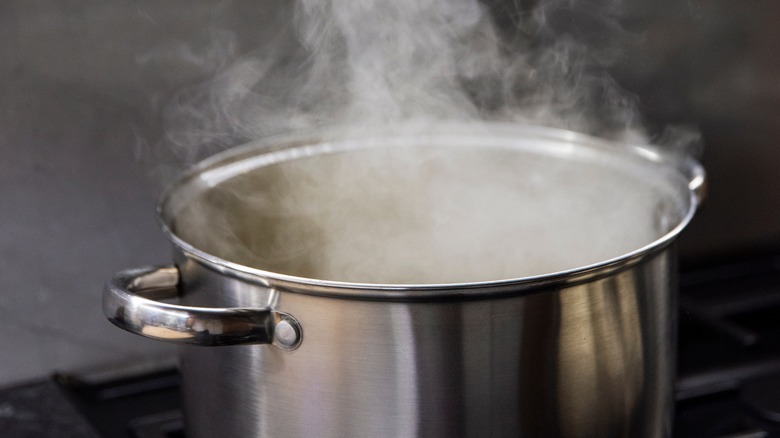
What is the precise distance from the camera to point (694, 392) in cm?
84

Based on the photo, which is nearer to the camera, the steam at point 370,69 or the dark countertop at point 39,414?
the dark countertop at point 39,414

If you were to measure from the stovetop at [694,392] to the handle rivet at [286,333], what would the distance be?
11.6 inches

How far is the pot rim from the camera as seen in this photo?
51 cm

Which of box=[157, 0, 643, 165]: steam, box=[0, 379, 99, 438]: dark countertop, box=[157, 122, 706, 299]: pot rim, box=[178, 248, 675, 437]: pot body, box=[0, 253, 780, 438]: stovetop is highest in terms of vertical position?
box=[157, 0, 643, 165]: steam

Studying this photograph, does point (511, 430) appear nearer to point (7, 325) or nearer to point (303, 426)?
point (303, 426)

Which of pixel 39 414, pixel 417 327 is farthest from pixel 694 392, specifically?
pixel 39 414

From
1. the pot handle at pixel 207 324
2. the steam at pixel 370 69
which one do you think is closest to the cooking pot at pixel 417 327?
the pot handle at pixel 207 324

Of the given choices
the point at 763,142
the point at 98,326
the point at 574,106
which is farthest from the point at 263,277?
the point at 763,142

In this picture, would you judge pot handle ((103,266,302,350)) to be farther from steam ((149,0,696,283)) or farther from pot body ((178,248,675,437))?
steam ((149,0,696,283))

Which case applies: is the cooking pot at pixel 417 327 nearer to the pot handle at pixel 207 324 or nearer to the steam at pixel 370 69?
the pot handle at pixel 207 324

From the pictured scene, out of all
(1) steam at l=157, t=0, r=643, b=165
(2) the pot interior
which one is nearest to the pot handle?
(2) the pot interior

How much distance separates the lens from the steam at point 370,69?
90 centimetres

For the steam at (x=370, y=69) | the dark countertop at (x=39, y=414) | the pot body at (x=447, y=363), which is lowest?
the dark countertop at (x=39, y=414)

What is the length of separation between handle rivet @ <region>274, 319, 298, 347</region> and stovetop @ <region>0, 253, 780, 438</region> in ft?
0.96
